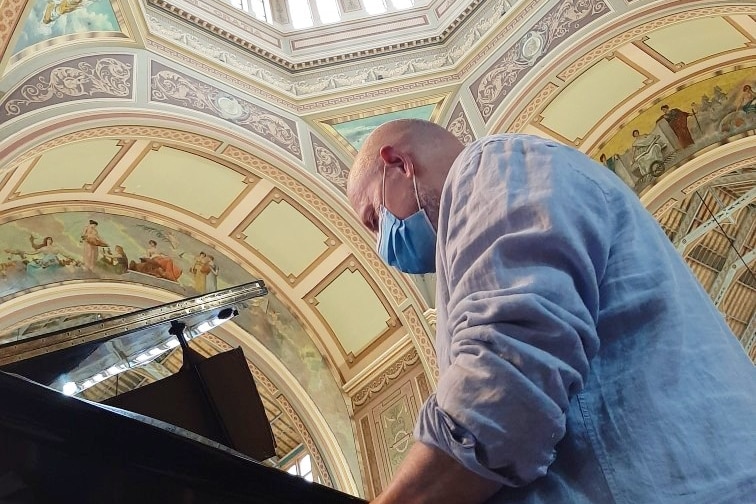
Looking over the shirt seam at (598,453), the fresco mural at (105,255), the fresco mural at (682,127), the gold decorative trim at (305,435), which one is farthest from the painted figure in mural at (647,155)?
the shirt seam at (598,453)

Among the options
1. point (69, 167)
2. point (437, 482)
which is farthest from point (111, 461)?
point (69, 167)

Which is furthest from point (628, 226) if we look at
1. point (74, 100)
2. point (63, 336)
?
point (74, 100)

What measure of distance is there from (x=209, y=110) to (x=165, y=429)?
7.76 m

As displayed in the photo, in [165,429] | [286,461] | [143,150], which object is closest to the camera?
[165,429]

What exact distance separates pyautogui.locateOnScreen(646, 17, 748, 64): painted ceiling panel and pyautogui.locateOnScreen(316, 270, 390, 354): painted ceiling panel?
4447 millimetres

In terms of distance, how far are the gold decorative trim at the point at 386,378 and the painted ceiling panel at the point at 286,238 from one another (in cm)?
172

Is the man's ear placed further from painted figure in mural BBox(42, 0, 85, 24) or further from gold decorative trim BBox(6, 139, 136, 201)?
gold decorative trim BBox(6, 139, 136, 201)

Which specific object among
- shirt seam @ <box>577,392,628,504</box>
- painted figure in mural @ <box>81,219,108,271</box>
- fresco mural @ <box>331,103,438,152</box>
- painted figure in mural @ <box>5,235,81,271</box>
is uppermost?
fresco mural @ <box>331,103,438,152</box>

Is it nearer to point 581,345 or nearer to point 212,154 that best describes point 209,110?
point 212,154

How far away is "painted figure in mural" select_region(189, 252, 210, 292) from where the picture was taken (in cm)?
984

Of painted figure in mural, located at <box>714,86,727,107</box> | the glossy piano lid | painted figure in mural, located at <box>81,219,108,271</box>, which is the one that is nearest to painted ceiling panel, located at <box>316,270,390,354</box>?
painted figure in mural, located at <box>81,219,108,271</box>

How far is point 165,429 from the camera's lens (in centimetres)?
132

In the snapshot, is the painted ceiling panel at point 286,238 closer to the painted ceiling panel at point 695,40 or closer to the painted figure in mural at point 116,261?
the painted figure in mural at point 116,261

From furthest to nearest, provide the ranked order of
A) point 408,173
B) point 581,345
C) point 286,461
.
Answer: point 286,461
point 408,173
point 581,345
